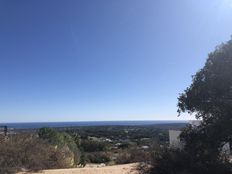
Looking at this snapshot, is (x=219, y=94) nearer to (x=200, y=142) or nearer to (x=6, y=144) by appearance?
(x=200, y=142)

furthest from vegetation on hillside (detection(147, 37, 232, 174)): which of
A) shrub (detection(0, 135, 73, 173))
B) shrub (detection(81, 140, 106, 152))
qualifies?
shrub (detection(81, 140, 106, 152))

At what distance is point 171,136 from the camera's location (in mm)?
26750

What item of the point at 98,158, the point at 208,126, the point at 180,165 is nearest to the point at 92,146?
the point at 98,158

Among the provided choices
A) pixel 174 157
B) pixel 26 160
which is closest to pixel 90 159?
pixel 26 160

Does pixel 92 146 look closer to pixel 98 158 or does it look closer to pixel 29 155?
pixel 98 158

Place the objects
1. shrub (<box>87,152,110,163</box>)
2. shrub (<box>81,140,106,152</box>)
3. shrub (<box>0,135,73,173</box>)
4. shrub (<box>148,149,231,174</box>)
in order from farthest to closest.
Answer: shrub (<box>81,140,106,152</box>), shrub (<box>87,152,110,163</box>), shrub (<box>0,135,73,173</box>), shrub (<box>148,149,231,174</box>)

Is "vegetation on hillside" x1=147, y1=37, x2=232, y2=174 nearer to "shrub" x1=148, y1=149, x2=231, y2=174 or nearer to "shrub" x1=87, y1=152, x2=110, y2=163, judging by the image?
"shrub" x1=148, y1=149, x2=231, y2=174

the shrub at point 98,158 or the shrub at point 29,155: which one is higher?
the shrub at point 29,155

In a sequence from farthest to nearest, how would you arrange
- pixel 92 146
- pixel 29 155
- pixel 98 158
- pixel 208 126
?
pixel 92 146
pixel 98 158
pixel 29 155
pixel 208 126

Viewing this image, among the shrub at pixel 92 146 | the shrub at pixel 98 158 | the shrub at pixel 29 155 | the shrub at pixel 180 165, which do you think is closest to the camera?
the shrub at pixel 180 165

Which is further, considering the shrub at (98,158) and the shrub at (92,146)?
the shrub at (92,146)

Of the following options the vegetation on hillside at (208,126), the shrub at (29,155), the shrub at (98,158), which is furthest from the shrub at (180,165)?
the shrub at (98,158)

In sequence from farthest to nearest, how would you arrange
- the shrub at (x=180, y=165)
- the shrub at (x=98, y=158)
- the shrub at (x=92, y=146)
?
the shrub at (x=92, y=146), the shrub at (x=98, y=158), the shrub at (x=180, y=165)

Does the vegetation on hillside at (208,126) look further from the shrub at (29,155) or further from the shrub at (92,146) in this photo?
the shrub at (92,146)
